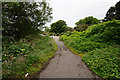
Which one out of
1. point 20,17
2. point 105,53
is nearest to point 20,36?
point 20,17

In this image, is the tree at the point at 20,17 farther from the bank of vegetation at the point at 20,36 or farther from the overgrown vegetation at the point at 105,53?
the overgrown vegetation at the point at 105,53

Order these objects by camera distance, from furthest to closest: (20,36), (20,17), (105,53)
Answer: (20,36) < (20,17) < (105,53)

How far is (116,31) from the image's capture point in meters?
6.35

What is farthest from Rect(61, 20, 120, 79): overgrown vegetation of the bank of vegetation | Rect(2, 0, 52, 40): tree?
Rect(2, 0, 52, 40): tree

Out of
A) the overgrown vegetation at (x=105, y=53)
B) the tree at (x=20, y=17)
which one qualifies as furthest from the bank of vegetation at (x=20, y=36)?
the overgrown vegetation at (x=105, y=53)

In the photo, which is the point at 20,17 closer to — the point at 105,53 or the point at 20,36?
the point at 20,36

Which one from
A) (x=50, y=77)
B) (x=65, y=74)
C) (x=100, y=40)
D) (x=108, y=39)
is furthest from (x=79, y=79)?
(x=108, y=39)

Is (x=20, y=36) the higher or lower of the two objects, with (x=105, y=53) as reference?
higher

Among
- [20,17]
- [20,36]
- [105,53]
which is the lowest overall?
[105,53]

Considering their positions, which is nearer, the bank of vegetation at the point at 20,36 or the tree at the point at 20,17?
the bank of vegetation at the point at 20,36

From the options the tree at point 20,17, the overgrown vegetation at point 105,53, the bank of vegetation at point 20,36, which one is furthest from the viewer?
the tree at point 20,17

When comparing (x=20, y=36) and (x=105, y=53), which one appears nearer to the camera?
(x=105, y=53)

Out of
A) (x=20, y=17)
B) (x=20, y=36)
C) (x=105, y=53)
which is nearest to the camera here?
(x=105, y=53)

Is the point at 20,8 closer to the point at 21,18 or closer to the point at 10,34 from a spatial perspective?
the point at 21,18
